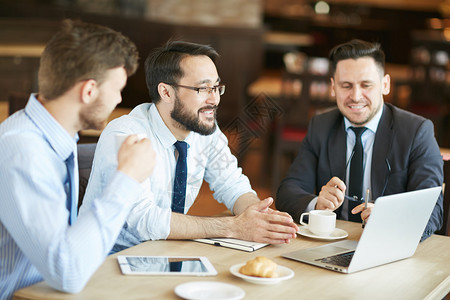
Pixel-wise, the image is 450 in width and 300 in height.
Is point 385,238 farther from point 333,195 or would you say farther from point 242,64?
point 242,64

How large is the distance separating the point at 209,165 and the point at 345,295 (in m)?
1.01

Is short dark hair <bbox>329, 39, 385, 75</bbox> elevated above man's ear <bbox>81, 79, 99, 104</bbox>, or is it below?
above

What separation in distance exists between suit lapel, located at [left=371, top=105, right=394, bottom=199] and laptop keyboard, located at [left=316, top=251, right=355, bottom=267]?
28.7 inches

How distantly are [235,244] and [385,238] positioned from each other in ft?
1.35

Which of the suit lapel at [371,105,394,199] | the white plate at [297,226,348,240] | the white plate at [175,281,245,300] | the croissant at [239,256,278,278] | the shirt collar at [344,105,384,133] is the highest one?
the shirt collar at [344,105,384,133]

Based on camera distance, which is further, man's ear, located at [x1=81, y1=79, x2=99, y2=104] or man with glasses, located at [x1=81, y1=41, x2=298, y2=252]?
man with glasses, located at [x1=81, y1=41, x2=298, y2=252]

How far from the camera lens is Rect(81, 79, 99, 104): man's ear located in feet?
4.72

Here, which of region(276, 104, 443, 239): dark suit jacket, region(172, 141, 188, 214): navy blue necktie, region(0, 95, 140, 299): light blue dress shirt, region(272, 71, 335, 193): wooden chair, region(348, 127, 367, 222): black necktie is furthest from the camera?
region(272, 71, 335, 193): wooden chair

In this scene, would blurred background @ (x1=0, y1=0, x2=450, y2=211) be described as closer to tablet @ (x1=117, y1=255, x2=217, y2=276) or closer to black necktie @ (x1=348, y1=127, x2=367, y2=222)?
black necktie @ (x1=348, y1=127, x2=367, y2=222)

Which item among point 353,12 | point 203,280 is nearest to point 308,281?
point 203,280

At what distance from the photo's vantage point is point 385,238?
1625 millimetres

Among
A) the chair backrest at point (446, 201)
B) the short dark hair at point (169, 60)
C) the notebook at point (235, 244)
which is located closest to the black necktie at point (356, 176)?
the chair backrest at point (446, 201)

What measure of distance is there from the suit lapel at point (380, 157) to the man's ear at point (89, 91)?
4.32 ft

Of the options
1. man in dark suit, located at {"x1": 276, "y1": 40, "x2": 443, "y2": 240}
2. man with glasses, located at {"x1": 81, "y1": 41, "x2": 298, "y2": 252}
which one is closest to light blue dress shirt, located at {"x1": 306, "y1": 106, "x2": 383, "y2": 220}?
man in dark suit, located at {"x1": 276, "y1": 40, "x2": 443, "y2": 240}
